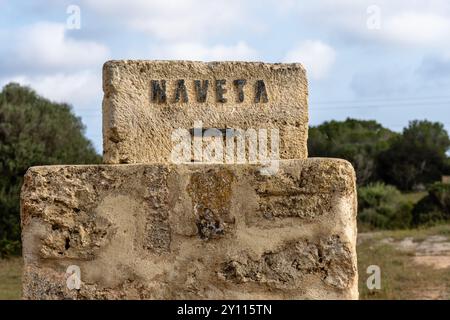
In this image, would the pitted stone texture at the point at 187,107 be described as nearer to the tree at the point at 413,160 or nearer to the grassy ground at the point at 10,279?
the grassy ground at the point at 10,279

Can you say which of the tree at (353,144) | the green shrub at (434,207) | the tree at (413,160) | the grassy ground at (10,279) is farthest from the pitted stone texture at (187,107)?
the tree at (413,160)

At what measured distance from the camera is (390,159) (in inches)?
1303

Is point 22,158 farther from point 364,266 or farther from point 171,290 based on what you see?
point 171,290

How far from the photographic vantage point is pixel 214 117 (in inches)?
145

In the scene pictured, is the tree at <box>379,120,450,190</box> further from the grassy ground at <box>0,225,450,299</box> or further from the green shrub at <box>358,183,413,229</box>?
the grassy ground at <box>0,225,450,299</box>

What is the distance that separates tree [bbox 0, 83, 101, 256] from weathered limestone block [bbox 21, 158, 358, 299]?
13.6m

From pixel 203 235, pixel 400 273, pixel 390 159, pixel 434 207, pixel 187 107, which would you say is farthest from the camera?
pixel 390 159

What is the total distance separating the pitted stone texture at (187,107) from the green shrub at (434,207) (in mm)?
16976

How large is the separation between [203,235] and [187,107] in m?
0.68

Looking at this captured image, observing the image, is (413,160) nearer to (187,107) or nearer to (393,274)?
(393,274)

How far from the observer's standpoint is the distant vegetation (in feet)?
75.5

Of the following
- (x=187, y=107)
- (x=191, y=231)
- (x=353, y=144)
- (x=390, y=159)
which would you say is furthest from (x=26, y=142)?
(x=390, y=159)

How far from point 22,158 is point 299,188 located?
1562cm

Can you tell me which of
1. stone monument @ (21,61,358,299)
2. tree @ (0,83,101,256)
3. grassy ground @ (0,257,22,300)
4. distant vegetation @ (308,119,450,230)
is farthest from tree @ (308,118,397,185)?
stone monument @ (21,61,358,299)
